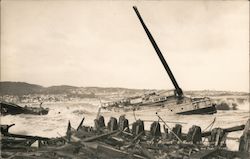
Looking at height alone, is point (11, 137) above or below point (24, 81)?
below

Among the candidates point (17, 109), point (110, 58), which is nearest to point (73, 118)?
point (17, 109)

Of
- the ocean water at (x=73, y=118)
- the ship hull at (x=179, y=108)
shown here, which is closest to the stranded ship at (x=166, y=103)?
the ship hull at (x=179, y=108)

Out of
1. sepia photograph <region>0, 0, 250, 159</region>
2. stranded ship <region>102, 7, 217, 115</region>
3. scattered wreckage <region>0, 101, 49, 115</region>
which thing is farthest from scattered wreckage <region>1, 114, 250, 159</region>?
stranded ship <region>102, 7, 217, 115</region>

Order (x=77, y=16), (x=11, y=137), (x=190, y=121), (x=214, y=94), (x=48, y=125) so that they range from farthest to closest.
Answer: (x=190, y=121) → (x=214, y=94) → (x=48, y=125) → (x=77, y=16) → (x=11, y=137)

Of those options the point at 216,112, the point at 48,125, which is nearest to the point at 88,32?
the point at 48,125

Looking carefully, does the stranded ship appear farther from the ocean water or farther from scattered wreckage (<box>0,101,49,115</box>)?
scattered wreckage (<box>0,101,49,115</box>)

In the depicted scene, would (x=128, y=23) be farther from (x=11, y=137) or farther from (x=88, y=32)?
(x=11, y=137)
